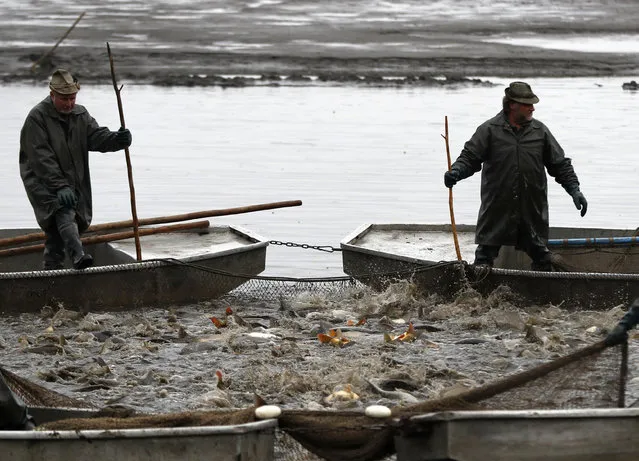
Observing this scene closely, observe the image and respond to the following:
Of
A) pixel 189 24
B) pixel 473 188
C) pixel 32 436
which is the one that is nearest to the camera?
pixel 32 436

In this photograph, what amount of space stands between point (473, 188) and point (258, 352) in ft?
35.0

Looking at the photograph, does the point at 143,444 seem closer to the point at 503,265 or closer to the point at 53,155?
the point at 53,155

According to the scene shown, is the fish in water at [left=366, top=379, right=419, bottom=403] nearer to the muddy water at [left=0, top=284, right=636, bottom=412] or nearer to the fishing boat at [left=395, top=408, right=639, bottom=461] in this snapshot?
the muddy water at [left=0, top=284, right=636, bottom=412]

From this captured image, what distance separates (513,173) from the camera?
468 inches

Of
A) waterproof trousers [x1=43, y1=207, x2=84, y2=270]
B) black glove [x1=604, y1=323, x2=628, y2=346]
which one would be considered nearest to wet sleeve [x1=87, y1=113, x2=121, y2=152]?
waterproof trousers [x1=43, y1=207, x2=84, y2=270]

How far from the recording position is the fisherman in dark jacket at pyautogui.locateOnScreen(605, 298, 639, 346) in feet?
22.5

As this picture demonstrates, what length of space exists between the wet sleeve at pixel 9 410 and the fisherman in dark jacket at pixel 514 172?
555 cm

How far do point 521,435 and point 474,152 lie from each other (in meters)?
5.46

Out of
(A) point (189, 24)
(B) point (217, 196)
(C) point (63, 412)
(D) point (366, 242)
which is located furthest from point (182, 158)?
(A) point (189, 24)

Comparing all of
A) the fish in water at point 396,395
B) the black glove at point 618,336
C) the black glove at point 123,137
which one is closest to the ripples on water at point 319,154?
the black glove at point 123,137

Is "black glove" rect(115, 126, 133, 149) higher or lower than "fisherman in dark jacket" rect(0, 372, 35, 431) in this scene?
higher

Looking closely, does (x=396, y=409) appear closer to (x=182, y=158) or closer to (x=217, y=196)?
(x=217, y=196)

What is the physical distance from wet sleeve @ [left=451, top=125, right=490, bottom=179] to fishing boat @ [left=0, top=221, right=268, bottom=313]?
7.45 feet

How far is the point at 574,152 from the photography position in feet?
79.3
